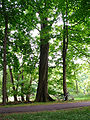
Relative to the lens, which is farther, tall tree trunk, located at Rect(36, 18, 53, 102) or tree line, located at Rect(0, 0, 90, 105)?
tall tree trunk, located at Rect(36, 18, 53, 102)

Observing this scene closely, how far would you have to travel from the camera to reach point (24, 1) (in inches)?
432

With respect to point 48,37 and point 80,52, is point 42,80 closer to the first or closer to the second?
point 48,37

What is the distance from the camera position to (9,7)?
11.2m

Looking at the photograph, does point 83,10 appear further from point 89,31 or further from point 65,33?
point 89,31

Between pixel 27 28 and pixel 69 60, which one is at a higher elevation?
pixel 27 28

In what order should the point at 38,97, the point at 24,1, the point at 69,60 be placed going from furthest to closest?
the point at 69,60 → the point at 38,97 → the point at 24,1

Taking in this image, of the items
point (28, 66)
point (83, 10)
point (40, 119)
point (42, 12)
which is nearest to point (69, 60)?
point (28, 66)

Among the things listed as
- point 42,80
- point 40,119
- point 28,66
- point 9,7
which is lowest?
point 40,119

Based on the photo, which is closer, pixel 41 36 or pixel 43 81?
pixel 41 36

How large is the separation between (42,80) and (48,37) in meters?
4.26

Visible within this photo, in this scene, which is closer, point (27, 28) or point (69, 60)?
point (27, 28)

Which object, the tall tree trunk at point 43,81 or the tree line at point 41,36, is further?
the tall tree trunk at point 43,81

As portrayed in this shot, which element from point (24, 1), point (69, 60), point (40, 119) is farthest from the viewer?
point (69, 60)

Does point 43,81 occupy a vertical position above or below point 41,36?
below
